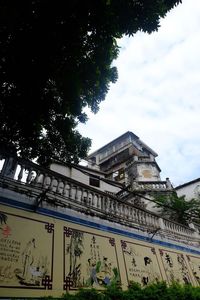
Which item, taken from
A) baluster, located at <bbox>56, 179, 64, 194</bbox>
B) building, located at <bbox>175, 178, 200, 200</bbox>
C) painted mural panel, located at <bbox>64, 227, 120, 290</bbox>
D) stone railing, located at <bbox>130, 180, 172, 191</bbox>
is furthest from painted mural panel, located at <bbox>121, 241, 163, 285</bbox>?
building, located at <bbox>175, 178, 200, 200</bbox>

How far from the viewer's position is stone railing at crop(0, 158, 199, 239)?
5395 mm

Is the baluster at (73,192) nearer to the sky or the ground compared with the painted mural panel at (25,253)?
nearer to the sky

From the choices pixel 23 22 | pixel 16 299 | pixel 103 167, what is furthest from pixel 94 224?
pixel 103 167

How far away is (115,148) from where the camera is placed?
3688cm

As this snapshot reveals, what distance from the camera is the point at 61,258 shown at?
5070 mm

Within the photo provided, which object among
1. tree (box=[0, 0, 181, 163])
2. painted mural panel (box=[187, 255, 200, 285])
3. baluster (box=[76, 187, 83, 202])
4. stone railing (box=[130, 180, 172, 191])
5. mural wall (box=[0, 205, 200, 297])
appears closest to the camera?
mural wall (box=[0, 205, 200, 297])

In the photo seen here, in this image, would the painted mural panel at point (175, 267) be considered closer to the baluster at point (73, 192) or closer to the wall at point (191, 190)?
the baluster at point (73, 192)

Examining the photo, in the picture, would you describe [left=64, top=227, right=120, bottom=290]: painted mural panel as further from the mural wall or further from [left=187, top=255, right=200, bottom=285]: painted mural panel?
[left=187, top=255, right=200, bottom=285]: painted mural panel

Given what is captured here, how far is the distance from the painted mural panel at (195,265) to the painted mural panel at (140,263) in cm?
195

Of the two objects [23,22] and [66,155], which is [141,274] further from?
[23,22]

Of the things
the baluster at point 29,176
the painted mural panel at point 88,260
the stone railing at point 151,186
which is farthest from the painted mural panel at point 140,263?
the stone railing at point 151,186

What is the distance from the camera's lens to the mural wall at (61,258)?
172 inches

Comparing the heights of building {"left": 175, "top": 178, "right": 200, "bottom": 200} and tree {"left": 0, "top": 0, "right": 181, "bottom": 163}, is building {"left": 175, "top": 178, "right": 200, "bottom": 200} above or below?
above

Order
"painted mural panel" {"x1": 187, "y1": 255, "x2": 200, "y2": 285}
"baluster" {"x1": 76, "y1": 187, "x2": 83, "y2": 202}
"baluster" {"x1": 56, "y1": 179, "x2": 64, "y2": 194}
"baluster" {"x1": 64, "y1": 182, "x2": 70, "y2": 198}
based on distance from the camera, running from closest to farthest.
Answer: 1. "baluster" {"x1": 56, "y1": 179, "x2": 64, "y2": 194}
2. "baluster" {"x1": 64, "y1": 182, "x2": 70, "y2": 198}
3. "baluster" {"x1": 76, "y1": 187, "x2": 83, "y2": 202}
4. "painted mural panel" {"x1": 187, "y1": 255, "x2": 200, "y2": 285}
